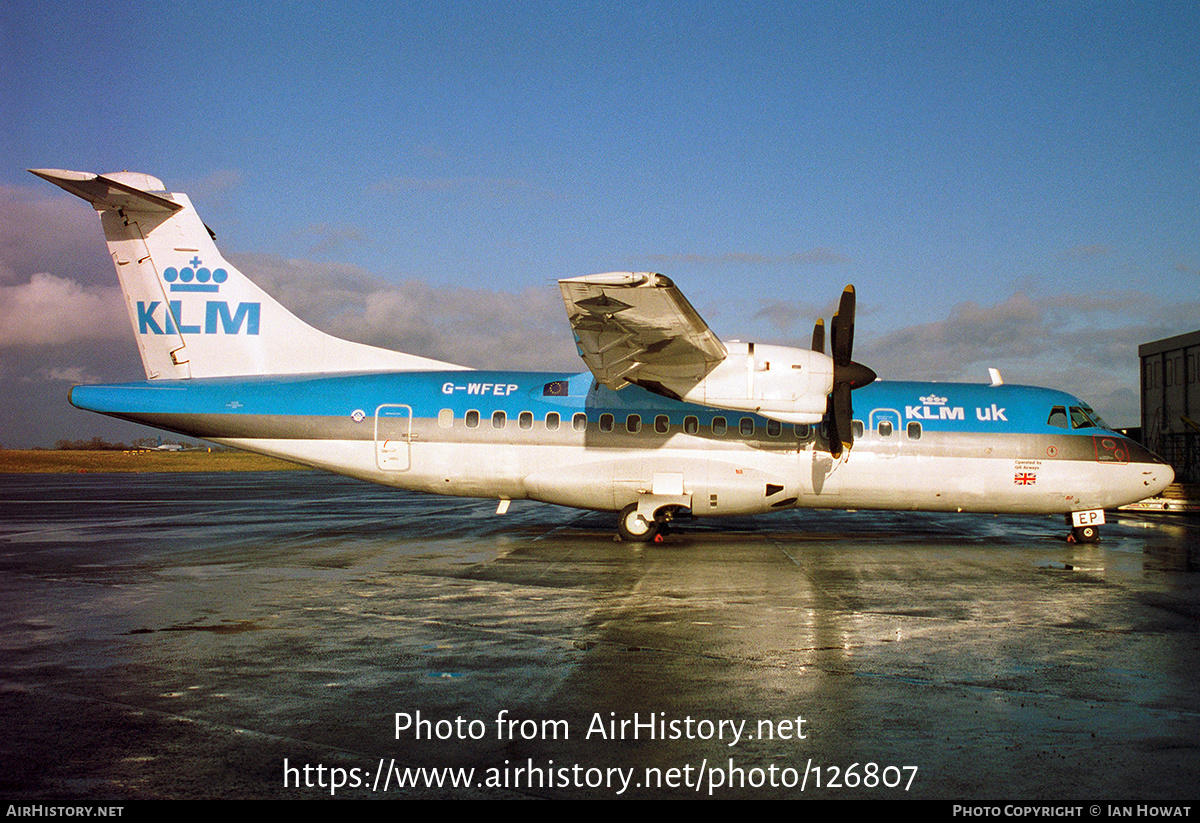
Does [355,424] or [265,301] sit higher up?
[265,301]

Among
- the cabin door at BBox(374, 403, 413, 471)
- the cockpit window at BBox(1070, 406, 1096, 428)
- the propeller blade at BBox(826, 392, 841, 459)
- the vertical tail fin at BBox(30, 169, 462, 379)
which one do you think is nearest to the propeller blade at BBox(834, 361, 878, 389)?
the propeller blade at BBox(826, 392, 841, 459)

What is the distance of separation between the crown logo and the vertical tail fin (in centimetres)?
2

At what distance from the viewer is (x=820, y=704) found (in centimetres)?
559

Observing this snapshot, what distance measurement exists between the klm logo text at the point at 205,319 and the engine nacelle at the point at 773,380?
32.5ft

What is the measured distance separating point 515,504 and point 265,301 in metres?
13.6

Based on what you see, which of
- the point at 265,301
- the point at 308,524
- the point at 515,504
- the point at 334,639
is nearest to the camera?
the point at 334,639

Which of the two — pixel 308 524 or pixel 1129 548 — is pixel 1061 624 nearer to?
pixel 1129 548

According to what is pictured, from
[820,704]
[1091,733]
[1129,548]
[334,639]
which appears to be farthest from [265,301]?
[1129,548]

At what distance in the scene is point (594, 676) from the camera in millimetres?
6262

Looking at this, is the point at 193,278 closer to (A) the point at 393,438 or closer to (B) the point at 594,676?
(A) the point at 393,438

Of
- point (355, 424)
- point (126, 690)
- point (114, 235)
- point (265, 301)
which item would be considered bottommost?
point (126, 690)

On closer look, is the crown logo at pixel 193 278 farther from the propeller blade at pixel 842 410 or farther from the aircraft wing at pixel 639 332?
the propeller blade at pixel 842 410

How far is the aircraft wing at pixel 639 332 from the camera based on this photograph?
11.3m

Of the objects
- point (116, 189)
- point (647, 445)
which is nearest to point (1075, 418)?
point (647, 445)
